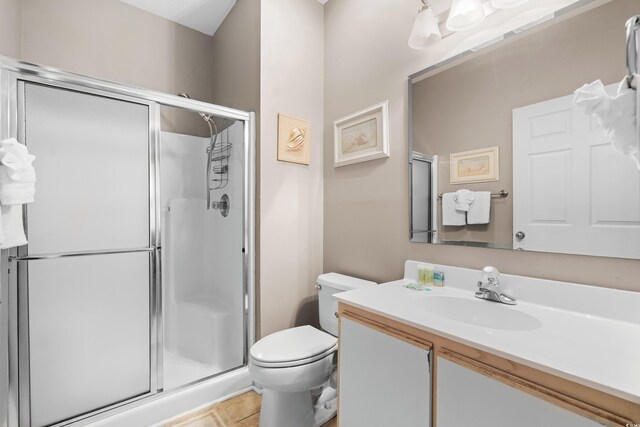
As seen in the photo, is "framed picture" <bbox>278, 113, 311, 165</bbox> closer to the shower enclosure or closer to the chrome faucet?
the shower enclosure

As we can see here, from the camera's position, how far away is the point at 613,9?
970 mm

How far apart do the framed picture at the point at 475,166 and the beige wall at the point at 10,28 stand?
2423mm

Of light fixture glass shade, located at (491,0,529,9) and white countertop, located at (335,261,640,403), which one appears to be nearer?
white countertop, located at (335,261,640,403)

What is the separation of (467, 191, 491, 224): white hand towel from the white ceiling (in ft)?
7.56

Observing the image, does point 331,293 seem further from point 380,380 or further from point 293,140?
point 293,140

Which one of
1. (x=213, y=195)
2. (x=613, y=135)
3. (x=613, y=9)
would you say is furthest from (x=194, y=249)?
(x=613, y=9)

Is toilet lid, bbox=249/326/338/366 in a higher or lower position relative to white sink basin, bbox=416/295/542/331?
lower

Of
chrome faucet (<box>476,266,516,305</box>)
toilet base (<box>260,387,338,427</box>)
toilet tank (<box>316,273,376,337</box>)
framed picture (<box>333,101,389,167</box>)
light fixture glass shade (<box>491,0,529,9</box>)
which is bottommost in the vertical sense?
toilet base (<box>260,387,338,427</box>)

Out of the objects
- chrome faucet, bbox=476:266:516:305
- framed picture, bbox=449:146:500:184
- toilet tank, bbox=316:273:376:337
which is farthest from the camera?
toilet tank, bbox=316:273:376:337

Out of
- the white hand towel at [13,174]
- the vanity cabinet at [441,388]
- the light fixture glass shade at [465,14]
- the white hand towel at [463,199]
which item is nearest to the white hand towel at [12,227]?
the white hand towel at [13,174]

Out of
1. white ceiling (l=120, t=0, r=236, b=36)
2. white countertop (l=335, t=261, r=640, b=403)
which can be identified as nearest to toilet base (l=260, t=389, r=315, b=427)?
white countertop (l=335, t=261, r=640, b=403)

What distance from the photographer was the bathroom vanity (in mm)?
637

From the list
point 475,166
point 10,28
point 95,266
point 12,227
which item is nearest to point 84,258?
point 95,266

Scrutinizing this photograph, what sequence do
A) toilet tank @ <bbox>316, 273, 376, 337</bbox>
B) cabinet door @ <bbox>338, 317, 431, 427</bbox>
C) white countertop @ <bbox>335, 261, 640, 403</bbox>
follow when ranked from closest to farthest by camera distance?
white countertop @ <bbox>335, 261, 640, 403</bbox> < cabinet door @ <bbox>338, 317, 431, 427</bbox> < toilet tank @ <bbox>316, 273, 376, 337</bbox>
